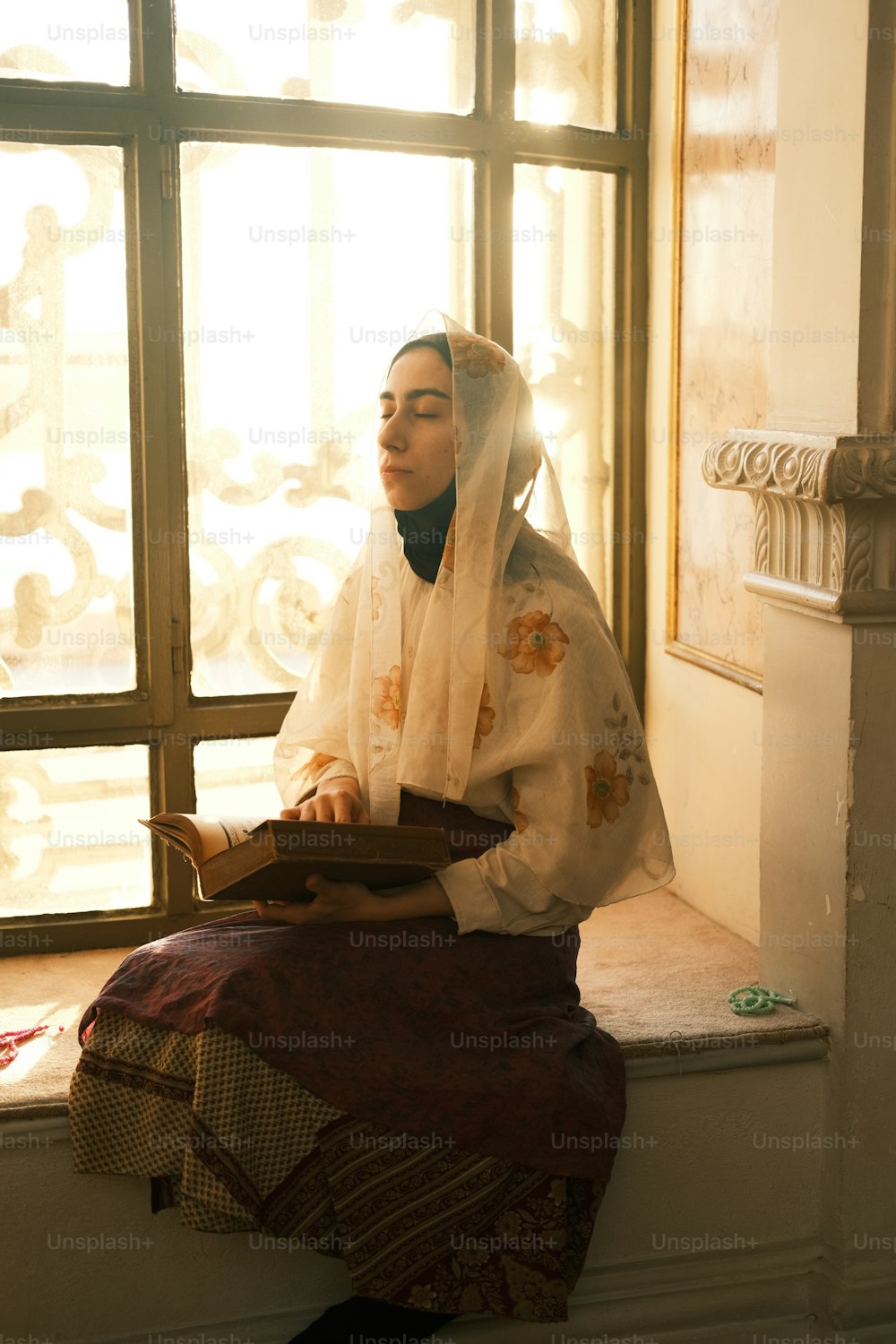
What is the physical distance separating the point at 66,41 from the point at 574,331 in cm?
121

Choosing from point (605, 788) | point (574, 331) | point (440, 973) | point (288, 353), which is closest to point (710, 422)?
point (574, 331)

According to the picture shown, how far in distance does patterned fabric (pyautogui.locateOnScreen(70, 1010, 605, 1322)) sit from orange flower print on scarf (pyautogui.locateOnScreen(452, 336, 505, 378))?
107 cm

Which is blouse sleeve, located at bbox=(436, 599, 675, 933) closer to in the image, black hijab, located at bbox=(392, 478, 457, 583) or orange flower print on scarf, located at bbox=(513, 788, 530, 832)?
orange flower print on scarf, located at bbox=(513, 788, 530, 832)

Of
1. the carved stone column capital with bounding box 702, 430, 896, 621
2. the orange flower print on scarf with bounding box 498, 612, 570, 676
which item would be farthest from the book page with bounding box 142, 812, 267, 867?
the carved stone column capital with bounding box 702, 430, 896, 621

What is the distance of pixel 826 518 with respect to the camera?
232 centimetres

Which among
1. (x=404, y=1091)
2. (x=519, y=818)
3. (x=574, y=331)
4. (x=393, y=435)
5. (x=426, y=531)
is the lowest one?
(x=404, y=1091)

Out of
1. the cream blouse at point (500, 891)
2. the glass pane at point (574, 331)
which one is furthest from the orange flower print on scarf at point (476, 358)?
the glass pane at point (574, 331)

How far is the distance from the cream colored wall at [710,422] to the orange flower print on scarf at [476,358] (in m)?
0.76

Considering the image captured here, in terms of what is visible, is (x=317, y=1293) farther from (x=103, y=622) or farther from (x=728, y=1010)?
(x=103, y=622)

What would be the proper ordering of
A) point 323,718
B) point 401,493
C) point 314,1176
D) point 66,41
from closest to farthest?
point 314,1176 → point 401,493 → point 323,718 → point 66,41

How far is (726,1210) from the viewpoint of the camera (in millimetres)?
2451

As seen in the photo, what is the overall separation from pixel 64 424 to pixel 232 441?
0.34 meters

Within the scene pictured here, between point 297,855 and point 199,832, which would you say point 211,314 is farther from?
point 297,855

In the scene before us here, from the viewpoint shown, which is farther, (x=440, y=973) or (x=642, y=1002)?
(x=642, y=1002)
